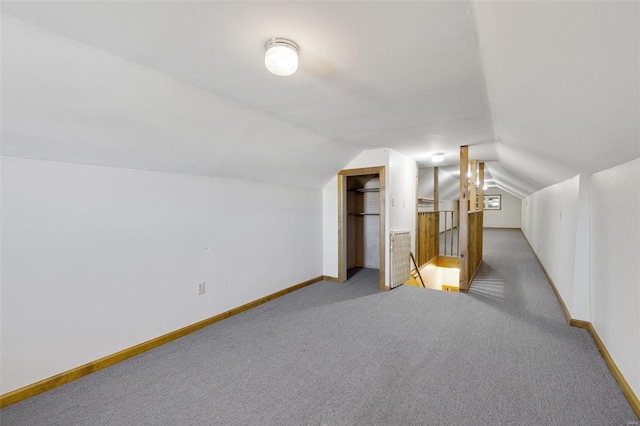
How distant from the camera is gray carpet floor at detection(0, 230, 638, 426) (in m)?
1.60

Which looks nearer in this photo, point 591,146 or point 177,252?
point 591,146

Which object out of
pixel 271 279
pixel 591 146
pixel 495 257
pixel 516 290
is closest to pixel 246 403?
pixel 271 279

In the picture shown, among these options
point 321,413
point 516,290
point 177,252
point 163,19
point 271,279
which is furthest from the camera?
point 516,290

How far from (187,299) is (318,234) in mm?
2175

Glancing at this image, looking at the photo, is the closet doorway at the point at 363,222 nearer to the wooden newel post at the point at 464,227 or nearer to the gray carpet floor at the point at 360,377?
the wooden newel post at the point at 464,227

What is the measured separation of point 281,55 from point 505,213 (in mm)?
13955

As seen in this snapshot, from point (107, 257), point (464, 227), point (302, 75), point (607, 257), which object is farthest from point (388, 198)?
point (107, 257)

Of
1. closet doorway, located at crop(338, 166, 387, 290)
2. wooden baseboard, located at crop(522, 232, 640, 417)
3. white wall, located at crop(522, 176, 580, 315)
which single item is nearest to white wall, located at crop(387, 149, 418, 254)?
closet doorway, located at crop(338, 166, 387, 290)

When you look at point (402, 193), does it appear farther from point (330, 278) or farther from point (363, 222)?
point (330, 278)

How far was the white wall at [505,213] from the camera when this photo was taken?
40.3 ft

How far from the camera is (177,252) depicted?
2580 millimetres

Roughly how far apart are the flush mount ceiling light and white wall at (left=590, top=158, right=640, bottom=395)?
7.03ft

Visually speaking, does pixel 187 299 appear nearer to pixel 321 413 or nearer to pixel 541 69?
pixel 321 413

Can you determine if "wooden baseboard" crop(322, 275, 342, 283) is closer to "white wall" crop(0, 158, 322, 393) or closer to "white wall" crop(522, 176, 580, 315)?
"white wall" crop(0, 158, 322, 393)
